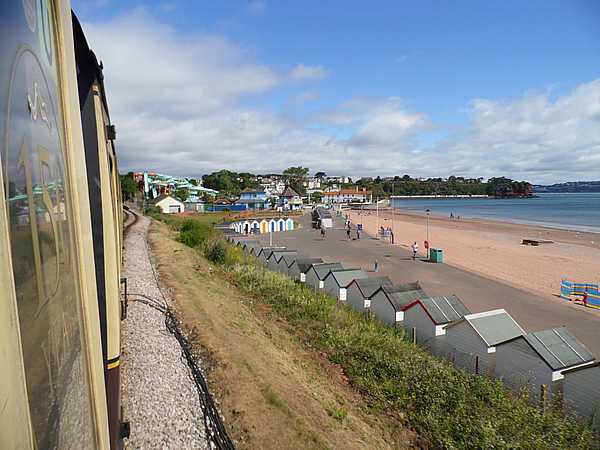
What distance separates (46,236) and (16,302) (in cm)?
39

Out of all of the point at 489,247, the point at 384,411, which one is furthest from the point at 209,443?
the point at 489,247

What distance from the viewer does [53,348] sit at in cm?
127

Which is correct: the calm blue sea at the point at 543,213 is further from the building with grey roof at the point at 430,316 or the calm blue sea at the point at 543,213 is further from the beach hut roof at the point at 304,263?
the building with grey roof at the point at 430,316

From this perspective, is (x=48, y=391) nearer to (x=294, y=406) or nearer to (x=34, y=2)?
(x=34, y=2)


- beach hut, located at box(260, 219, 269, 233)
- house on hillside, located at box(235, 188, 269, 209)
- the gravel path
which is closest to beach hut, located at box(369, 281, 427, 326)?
the gravel path

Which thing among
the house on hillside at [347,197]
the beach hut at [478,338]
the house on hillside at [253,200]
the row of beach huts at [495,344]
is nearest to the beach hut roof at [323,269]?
the row of beach huts at [495,344]

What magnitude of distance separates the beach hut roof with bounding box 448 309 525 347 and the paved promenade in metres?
3.83

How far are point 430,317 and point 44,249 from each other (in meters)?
9.42

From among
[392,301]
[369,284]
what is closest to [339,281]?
[369,284]

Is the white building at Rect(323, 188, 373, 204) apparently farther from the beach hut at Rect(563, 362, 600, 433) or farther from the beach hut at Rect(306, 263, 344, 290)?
the beach hut at Rect(563, 362, 600, 433)

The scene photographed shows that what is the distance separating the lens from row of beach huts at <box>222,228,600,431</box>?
6684mm

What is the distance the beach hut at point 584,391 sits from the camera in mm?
6184

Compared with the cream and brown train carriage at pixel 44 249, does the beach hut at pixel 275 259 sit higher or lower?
lower

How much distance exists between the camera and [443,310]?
32.1 ft
